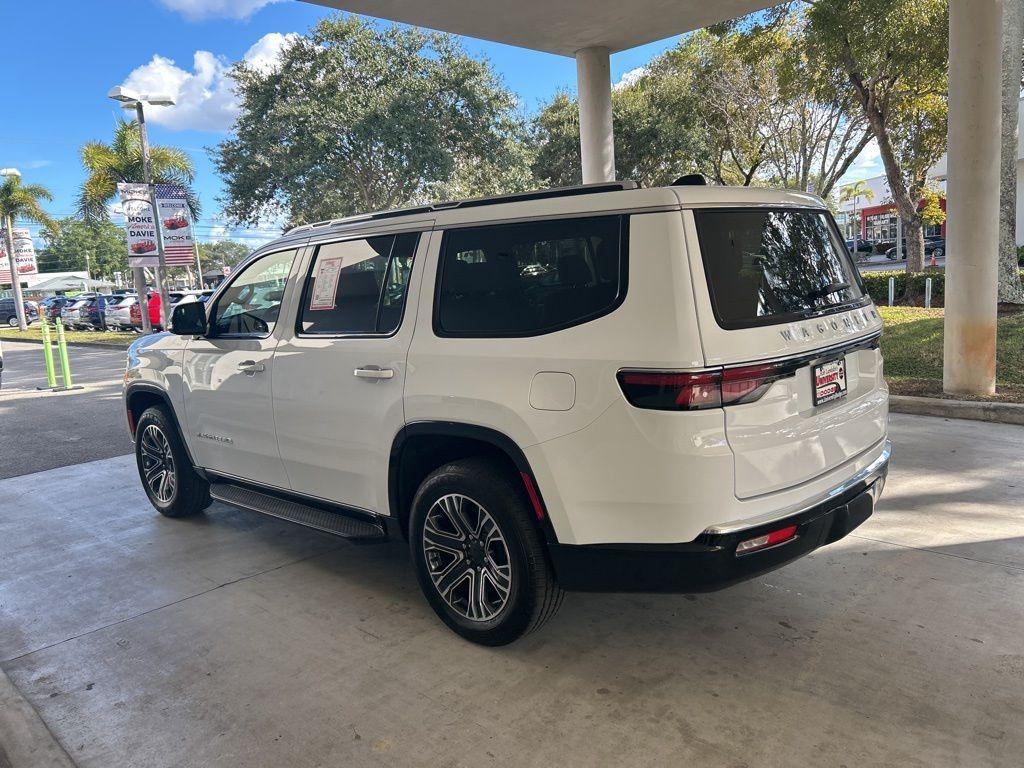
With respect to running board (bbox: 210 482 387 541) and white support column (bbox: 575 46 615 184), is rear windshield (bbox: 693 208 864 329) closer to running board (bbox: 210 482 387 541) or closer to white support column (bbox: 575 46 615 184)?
running board (bbox: 210 482 387 541)

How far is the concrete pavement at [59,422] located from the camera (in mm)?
8102

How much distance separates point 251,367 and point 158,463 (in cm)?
180

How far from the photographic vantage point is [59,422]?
33.4 ft

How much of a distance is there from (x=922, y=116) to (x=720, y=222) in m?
20.7

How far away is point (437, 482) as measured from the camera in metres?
3.47

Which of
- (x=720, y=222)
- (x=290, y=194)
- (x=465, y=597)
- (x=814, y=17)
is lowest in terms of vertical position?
(x=465, y=597)

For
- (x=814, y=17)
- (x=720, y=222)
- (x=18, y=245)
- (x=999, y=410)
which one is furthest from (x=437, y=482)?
(x=18, y=245)

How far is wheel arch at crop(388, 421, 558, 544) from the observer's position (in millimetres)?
3117

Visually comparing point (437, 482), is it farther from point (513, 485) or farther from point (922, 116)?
point (922, 116)

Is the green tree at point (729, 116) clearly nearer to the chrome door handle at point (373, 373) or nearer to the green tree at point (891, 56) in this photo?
the green tree at point (891, 56)

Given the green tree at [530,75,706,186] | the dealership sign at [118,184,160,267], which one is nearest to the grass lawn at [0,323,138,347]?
the dealership sign at [118,184,160,267]

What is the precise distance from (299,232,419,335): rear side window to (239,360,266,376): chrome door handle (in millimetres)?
401

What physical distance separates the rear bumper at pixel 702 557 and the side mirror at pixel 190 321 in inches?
116

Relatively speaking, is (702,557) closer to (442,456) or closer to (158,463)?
(442,456)
